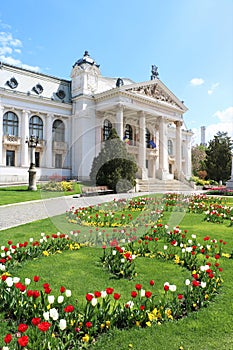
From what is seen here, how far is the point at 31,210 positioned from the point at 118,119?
75.9ft

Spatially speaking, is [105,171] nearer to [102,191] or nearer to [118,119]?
[102,191]

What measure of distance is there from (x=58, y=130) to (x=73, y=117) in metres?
2.55

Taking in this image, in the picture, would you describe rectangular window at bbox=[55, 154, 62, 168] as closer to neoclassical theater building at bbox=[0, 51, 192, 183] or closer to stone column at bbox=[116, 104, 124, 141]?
neoclassical theater building at bbox=[0, 51, 192, 183]

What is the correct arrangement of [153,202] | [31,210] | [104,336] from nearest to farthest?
[104,336] → [31,210] → [153,202]

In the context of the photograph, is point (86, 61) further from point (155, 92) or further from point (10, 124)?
point (10, 124)

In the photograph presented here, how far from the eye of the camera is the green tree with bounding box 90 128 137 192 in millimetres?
20222

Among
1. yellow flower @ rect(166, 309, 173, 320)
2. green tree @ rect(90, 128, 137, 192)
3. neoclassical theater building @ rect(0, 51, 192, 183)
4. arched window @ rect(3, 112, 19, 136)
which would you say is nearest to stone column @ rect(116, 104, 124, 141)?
neoclassical theater building @ rect(0, 51, 192, 183)

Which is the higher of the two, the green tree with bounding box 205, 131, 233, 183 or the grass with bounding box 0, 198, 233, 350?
the green tree with bounding box 205, 131, 233, 183

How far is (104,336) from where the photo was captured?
3029 mm

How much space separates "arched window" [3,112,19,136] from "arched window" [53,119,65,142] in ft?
16.0

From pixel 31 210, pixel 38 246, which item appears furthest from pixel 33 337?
pixel 31 210

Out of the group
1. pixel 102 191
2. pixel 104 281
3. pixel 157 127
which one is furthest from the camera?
pixel 157 127

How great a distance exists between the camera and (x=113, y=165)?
67.6 feet

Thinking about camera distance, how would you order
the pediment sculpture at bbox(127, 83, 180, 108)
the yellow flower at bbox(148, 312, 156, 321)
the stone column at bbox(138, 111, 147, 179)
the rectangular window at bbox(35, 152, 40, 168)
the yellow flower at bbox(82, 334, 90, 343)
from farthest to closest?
1. the pediment sculpture at bbox(127, 83, 180, 108)
2. the rectangular window at bbox(35, 152, 40, 168)
3. the stone column at bbox(138, 111, 147, 179)
4. the yellow flower at bbox(148, 312, 156, 321)
5. the yellow flower at bbox(82, 334, 90, 343)
